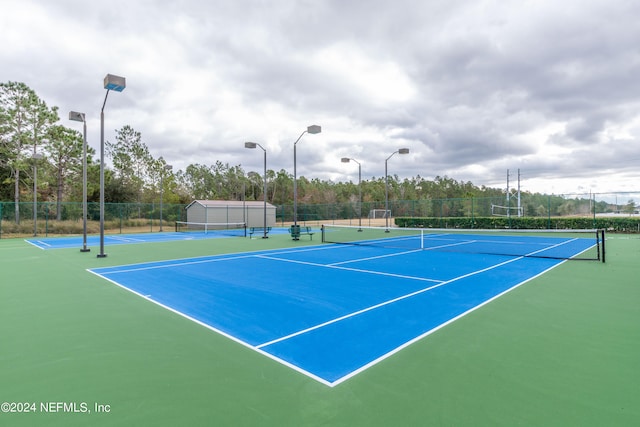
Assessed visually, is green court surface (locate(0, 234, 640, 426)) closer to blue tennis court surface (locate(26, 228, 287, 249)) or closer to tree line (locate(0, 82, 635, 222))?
blue tennis court surface (locate(26, 228, 287, 249))

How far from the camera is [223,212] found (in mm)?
32875

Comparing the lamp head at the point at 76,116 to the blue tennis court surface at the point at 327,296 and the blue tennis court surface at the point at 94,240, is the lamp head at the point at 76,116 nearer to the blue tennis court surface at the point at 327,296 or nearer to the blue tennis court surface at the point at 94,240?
the blue tennis court surface at the point at 327,296

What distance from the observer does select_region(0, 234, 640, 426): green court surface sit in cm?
286

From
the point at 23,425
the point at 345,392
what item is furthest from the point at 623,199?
the point at 23,425

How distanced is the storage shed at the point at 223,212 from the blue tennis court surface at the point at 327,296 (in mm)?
20271

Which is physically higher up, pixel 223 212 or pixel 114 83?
pixel 114 83

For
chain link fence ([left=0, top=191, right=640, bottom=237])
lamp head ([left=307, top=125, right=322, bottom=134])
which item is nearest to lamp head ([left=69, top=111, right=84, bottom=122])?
lamp head ([left=307, top=125, right=322, bottom=134])

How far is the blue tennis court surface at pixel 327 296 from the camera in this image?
4.34m

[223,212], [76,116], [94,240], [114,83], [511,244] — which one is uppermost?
[114,83]

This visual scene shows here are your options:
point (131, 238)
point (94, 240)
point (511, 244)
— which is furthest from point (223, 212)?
point (511, 244)

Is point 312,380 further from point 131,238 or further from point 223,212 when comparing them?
point 223,212

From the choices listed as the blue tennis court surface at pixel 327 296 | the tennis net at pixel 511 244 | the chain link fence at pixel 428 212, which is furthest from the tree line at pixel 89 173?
the blue tennis court surface at pixel 327 296

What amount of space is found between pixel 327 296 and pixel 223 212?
27.7 m

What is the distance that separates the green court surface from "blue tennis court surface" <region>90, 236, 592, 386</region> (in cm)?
30
